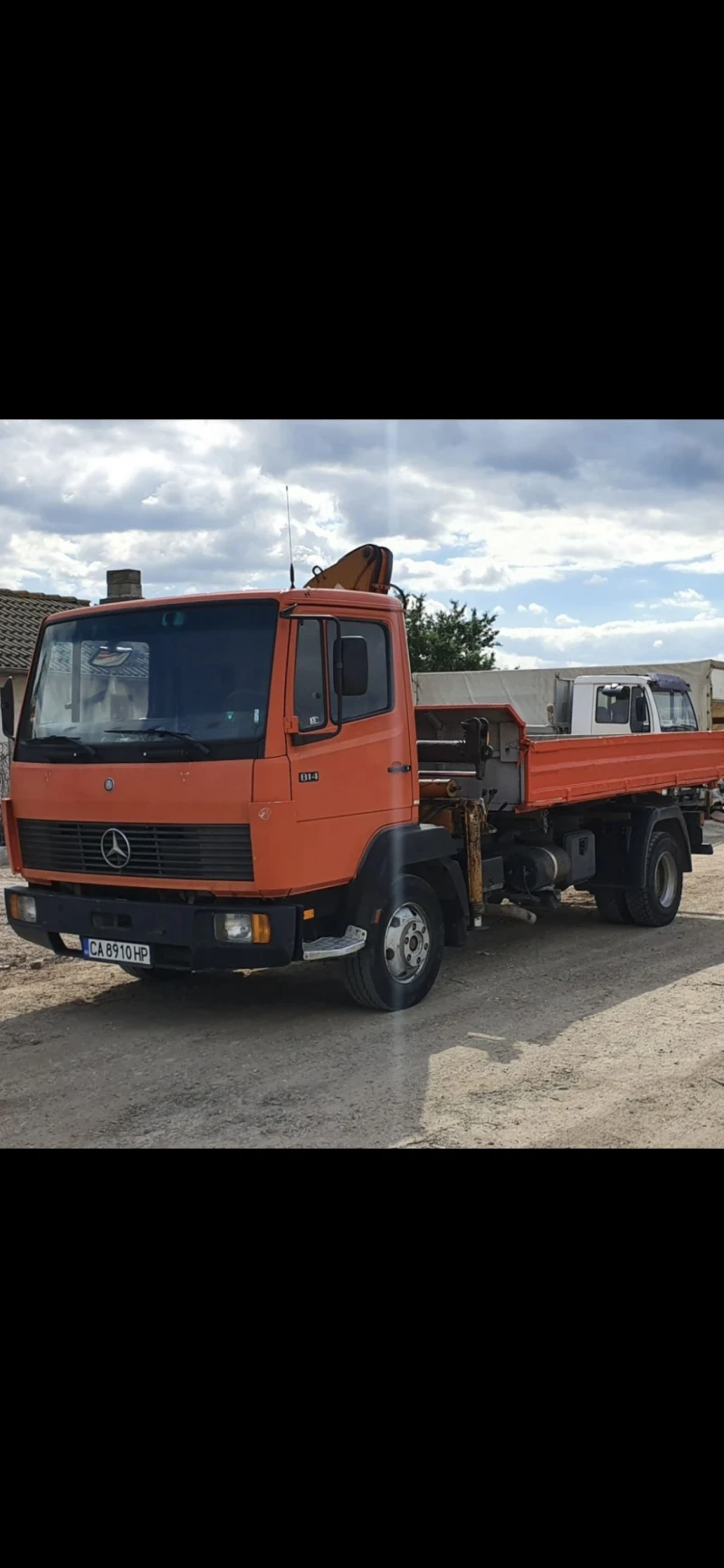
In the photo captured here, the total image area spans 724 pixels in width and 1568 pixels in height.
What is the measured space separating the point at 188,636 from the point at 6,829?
1771mm

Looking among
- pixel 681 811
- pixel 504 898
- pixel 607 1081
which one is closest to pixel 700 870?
pixel 681 811

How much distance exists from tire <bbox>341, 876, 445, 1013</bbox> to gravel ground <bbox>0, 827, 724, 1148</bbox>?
0.14m

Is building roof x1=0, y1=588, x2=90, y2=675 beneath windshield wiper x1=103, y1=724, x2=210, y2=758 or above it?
above

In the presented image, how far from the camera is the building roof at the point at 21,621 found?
56.9 feet

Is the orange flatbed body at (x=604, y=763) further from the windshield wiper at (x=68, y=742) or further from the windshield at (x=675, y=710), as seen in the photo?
the windshield at (x=675, y=710)

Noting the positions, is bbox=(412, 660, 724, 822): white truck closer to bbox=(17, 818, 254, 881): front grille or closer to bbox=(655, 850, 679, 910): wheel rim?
bbox=(655, 850, 679, 910): wheel rim

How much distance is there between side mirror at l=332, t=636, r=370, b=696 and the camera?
6.78 m

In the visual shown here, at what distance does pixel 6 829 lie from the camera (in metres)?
7.58

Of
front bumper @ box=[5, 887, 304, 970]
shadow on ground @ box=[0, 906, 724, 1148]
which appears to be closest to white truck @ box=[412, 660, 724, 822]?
shadow on ground @ box=[0, 906, 724, 1148]

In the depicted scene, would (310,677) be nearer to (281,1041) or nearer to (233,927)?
(233,927)

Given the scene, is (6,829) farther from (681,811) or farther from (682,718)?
(682,718)

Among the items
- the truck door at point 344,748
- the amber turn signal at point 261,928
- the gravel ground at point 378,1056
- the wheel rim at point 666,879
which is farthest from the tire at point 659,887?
the amber turn signal at point 261,928

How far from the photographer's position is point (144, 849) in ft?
22.3

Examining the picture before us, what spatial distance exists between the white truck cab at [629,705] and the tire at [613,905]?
6.06m
